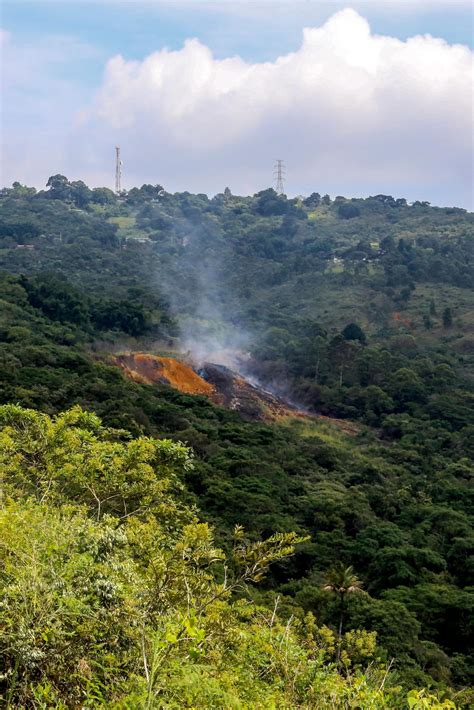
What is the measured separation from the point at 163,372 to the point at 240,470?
84.6 ft

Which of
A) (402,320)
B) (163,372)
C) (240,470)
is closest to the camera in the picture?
(240,470)

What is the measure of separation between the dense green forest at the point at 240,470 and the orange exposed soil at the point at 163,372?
13.3ft

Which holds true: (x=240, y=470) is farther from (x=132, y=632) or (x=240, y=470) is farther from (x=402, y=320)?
(x=402, y=320)

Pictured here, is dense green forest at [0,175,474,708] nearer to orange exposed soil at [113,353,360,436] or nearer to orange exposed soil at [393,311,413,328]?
orange exposed soil at [393,311,413,328]

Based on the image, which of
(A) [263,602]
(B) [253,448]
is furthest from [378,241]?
(A) [263,602]

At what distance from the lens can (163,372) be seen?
69.6m

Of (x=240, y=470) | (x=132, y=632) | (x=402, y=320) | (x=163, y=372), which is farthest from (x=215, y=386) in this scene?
(x=132, y=632)

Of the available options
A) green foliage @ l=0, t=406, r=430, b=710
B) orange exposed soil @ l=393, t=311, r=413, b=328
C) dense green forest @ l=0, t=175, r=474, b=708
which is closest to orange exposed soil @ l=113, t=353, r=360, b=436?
dense green forest @ l=0, t=175, r=474, b=708

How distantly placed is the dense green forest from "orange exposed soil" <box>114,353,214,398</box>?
13.3 ft

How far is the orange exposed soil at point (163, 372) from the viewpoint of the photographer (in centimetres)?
6800

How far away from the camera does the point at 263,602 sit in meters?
26.4

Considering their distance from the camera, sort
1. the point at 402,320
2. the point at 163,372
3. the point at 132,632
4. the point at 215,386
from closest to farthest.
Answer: the point at 132,632
the point at 163,372
the point at 215,386
the point at 402,320

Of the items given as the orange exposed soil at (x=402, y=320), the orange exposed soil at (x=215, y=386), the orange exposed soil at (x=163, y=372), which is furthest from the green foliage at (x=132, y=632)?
the orange exposed soil at (x=402, y=320)

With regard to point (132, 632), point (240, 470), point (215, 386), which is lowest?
point (240, 470)
